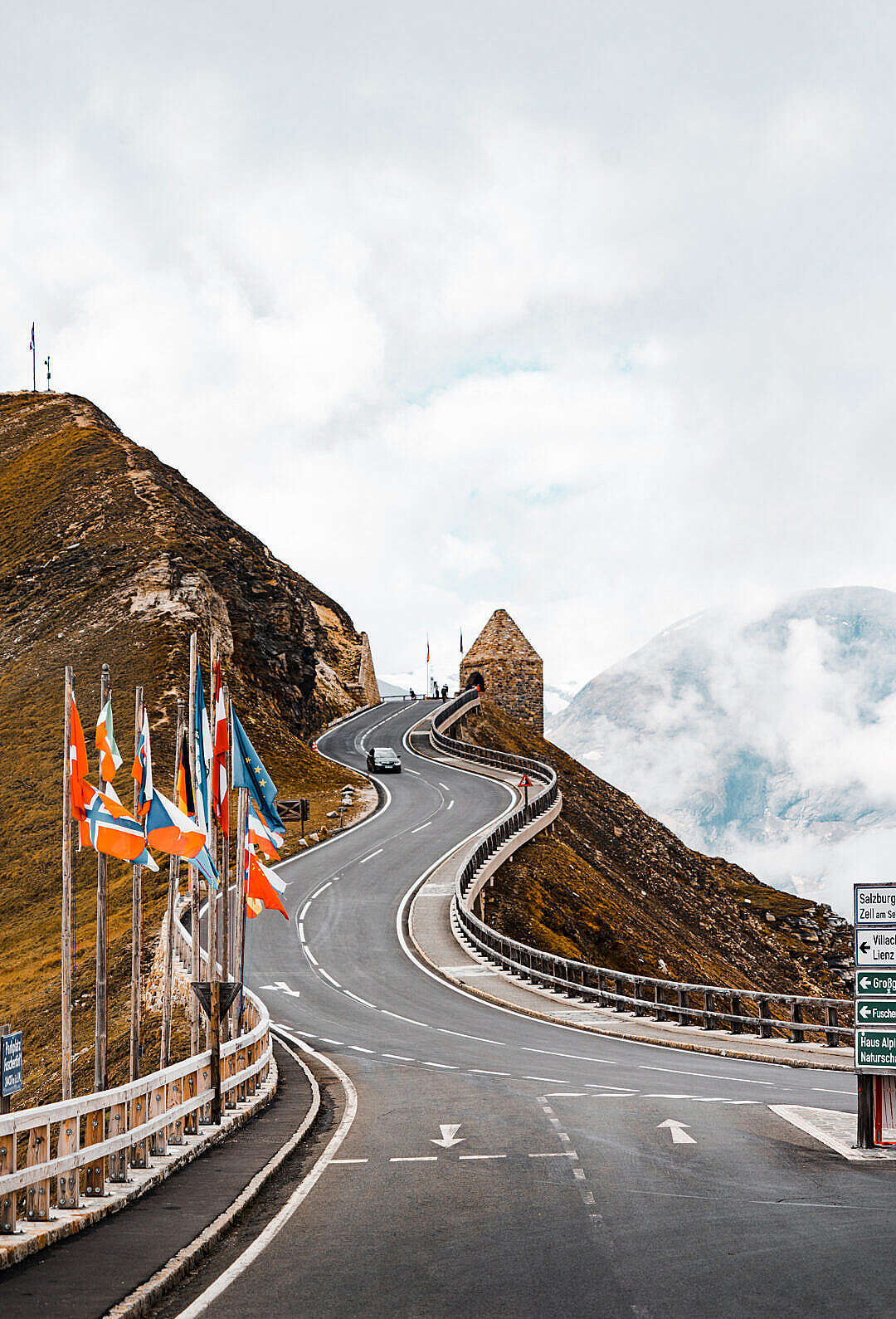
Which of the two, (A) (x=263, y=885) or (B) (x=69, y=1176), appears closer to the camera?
(B) (x=69, y=1176)

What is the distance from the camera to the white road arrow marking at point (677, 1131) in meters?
14.5

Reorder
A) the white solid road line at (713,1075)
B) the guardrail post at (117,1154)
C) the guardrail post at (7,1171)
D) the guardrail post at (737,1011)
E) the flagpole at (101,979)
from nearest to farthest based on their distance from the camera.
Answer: the guardrail post at (7,1171)
the guardrail post at (117,1154)
the flagpole at (101,979)
the white solid road line at (713,1075)
the guardrail post at (737,1011)

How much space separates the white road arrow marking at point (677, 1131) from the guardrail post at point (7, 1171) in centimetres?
755

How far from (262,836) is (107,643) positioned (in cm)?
5482

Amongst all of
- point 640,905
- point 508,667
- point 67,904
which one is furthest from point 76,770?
point 508,667

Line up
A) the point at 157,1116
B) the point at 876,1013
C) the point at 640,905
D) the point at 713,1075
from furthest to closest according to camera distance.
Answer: the point at 640,905 < the point at 713,1075 < the point at 157,1116 < the point at 876,1013

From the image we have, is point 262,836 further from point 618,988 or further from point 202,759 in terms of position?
point 618,988

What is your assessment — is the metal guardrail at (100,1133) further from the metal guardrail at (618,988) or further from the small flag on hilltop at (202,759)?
the metal guardrail at (618,988)

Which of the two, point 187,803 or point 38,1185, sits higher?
point 187,803

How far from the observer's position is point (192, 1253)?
32.2 feet

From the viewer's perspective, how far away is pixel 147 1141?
1341 cm

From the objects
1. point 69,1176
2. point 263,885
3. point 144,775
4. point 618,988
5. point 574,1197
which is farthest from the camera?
point 618,988

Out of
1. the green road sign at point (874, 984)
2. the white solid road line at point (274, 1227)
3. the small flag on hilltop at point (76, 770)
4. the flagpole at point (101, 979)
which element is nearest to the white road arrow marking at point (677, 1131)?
the green road sign at point (874, 984)

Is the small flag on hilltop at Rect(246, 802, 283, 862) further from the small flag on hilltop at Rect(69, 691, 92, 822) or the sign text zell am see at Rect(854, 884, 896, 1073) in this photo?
the sign text zell am see at Rect(854, 884, 896, 1073)
